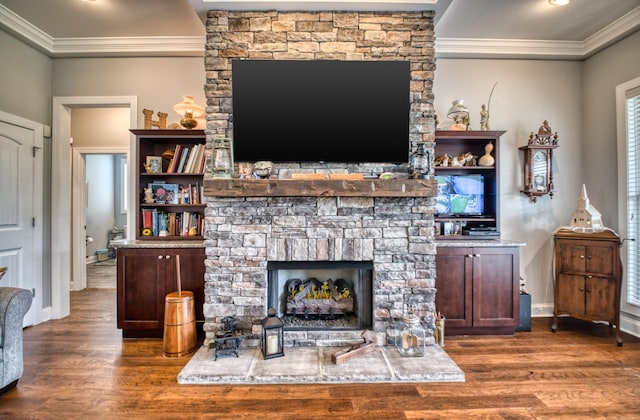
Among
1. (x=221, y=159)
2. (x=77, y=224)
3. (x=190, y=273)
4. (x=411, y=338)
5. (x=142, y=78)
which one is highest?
(x=142, y=78)

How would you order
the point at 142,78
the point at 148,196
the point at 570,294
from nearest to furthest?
the point at 570,294 < the point at 148,196 < the point at 142,78

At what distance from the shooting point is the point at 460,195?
3406mm

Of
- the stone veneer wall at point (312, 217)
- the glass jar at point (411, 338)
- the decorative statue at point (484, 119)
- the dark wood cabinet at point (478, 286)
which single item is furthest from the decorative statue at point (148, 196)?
the decorative statue at point (484, 119)

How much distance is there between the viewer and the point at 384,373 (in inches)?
88.8

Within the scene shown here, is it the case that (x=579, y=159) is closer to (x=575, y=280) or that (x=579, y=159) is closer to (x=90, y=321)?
(x=575, y=280)

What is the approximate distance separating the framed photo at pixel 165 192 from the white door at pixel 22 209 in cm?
124

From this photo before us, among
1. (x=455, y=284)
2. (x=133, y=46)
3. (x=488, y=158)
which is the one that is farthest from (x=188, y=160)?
(x=488, y=158)

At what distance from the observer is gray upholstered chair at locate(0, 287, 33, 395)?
207 cm

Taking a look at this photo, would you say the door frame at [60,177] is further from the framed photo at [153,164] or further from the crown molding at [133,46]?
the crown molding at [133,46]

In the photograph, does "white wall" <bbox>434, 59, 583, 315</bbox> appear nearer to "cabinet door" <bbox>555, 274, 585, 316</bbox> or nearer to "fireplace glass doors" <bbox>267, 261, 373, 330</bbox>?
"cabinet door" <bbox>555, 274, 585, 316</bbox>

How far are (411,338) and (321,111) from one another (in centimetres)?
194

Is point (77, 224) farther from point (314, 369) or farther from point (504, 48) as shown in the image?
point (504, 48)

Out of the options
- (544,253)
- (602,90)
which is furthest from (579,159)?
(544,253)

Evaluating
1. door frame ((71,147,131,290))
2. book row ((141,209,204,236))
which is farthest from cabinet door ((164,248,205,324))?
door frame ((71,147,131,290))
